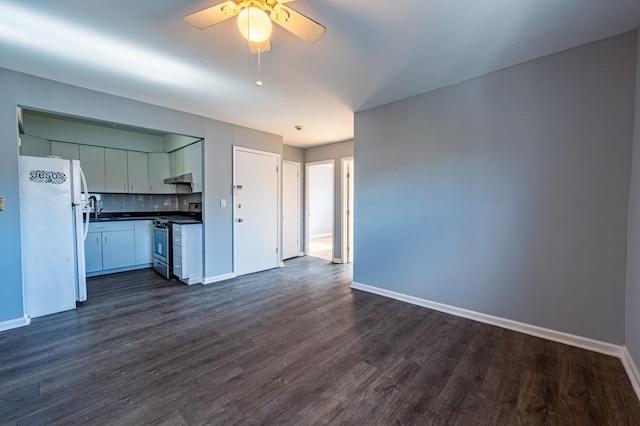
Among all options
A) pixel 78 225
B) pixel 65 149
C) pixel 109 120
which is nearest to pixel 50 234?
pixel 78 225

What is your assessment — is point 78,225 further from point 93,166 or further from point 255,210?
point 255,210

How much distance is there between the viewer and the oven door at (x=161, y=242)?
416cm

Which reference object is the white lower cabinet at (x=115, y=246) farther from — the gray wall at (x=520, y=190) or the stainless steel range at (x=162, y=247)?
the gray wall at (x=520, y=190)

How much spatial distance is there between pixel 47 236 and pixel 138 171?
2442 mm

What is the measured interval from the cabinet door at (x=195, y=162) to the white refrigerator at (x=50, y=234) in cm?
136

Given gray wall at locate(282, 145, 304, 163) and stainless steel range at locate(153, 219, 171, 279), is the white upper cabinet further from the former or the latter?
gray wall at locate(282, 145, 304, 163)

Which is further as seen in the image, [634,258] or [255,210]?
[255,210]

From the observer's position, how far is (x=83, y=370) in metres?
1.91

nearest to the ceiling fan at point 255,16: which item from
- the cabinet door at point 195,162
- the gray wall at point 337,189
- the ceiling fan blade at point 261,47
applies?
the ceiling fan blade at point 261,47

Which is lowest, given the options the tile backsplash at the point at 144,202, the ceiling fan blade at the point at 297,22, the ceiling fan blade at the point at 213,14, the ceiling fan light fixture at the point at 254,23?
the tile backsplash at the point at 144,202

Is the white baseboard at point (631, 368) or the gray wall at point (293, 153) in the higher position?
the gray wall at point (293, 153)

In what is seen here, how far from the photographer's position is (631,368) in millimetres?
1827

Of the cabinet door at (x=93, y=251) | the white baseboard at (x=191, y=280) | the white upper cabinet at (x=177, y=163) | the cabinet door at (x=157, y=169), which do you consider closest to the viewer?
the white baseboard at (x=191, y=280)

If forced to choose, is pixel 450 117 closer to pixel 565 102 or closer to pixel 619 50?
pixel 565 102
